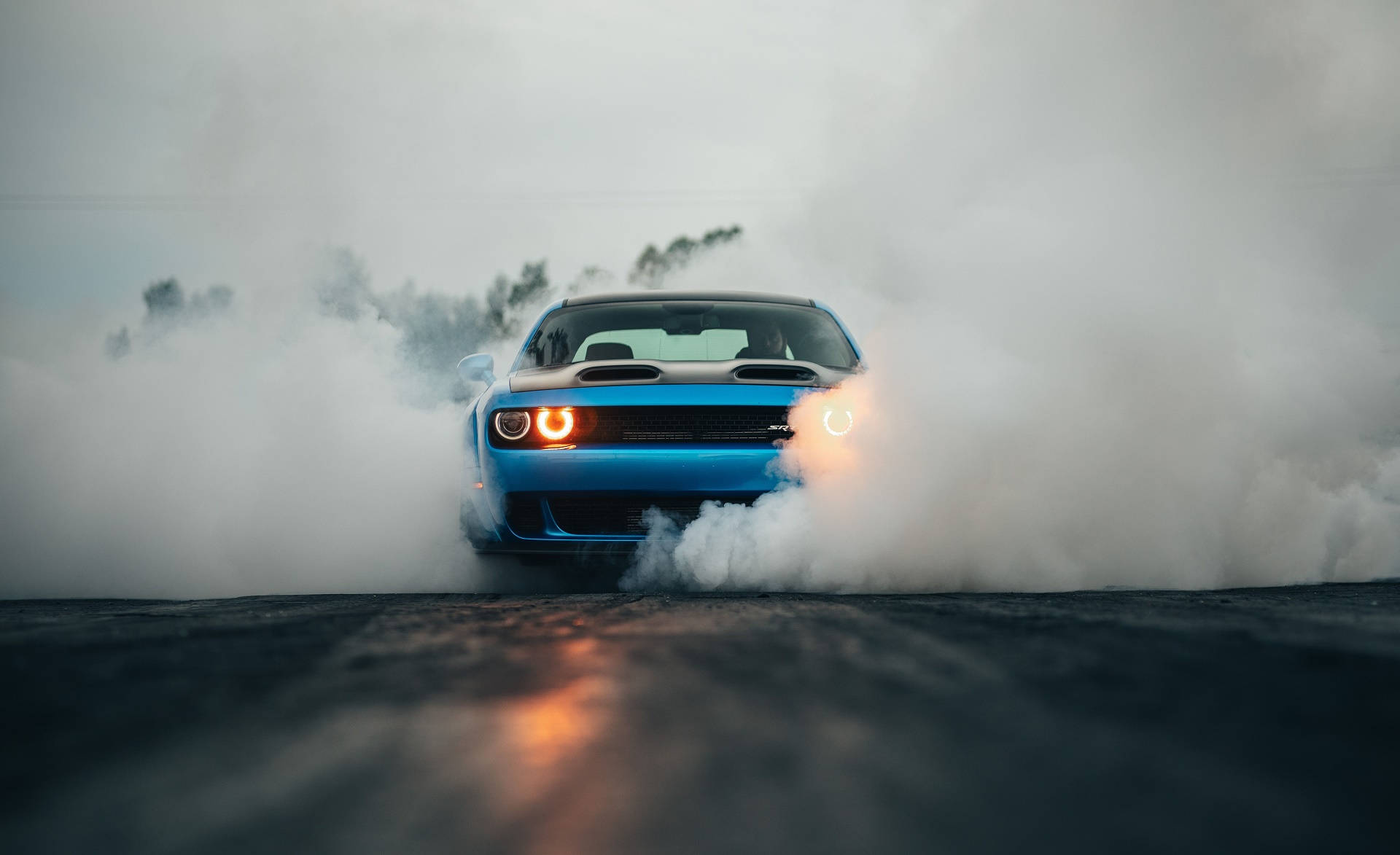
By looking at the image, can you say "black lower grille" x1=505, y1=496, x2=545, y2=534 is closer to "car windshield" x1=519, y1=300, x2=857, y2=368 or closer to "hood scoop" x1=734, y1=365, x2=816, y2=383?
"hood scoop" x1=734, y1=365, x2=816, y2=383

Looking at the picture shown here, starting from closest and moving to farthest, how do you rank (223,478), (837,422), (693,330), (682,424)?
(682,424) < (837,422) < (693,330) < (223,478)

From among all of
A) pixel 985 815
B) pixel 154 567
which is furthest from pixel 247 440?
pixel 985 815

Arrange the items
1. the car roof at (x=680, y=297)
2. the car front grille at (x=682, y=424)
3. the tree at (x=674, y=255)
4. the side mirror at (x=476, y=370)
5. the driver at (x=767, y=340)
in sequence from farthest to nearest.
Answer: the tree at (x=674, y=255), the car roof at (x=680, y=297), the driver at (x=767, y=340), the side mirror at (x=476, y=370), the car front grille at (x=682, y=424)

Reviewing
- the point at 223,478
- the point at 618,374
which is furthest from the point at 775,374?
the point at 223,478

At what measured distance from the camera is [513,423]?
3.93m

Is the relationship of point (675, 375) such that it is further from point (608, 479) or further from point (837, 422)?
point (837, 422)

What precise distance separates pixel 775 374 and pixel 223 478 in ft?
13.4

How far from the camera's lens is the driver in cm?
527

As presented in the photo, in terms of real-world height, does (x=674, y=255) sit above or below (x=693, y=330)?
above

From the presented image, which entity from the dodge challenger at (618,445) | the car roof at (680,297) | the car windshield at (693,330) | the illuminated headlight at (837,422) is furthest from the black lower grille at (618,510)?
the car roof at (680,297)

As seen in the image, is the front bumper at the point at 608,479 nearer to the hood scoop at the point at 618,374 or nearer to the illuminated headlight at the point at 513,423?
the illuminated headlight at the point at 513,423

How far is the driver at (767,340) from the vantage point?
5.27 m

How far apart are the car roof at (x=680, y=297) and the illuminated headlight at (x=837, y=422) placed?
1.57m

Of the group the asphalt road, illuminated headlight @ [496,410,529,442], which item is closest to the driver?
illuminated headlight @ [496,410,529,442]
